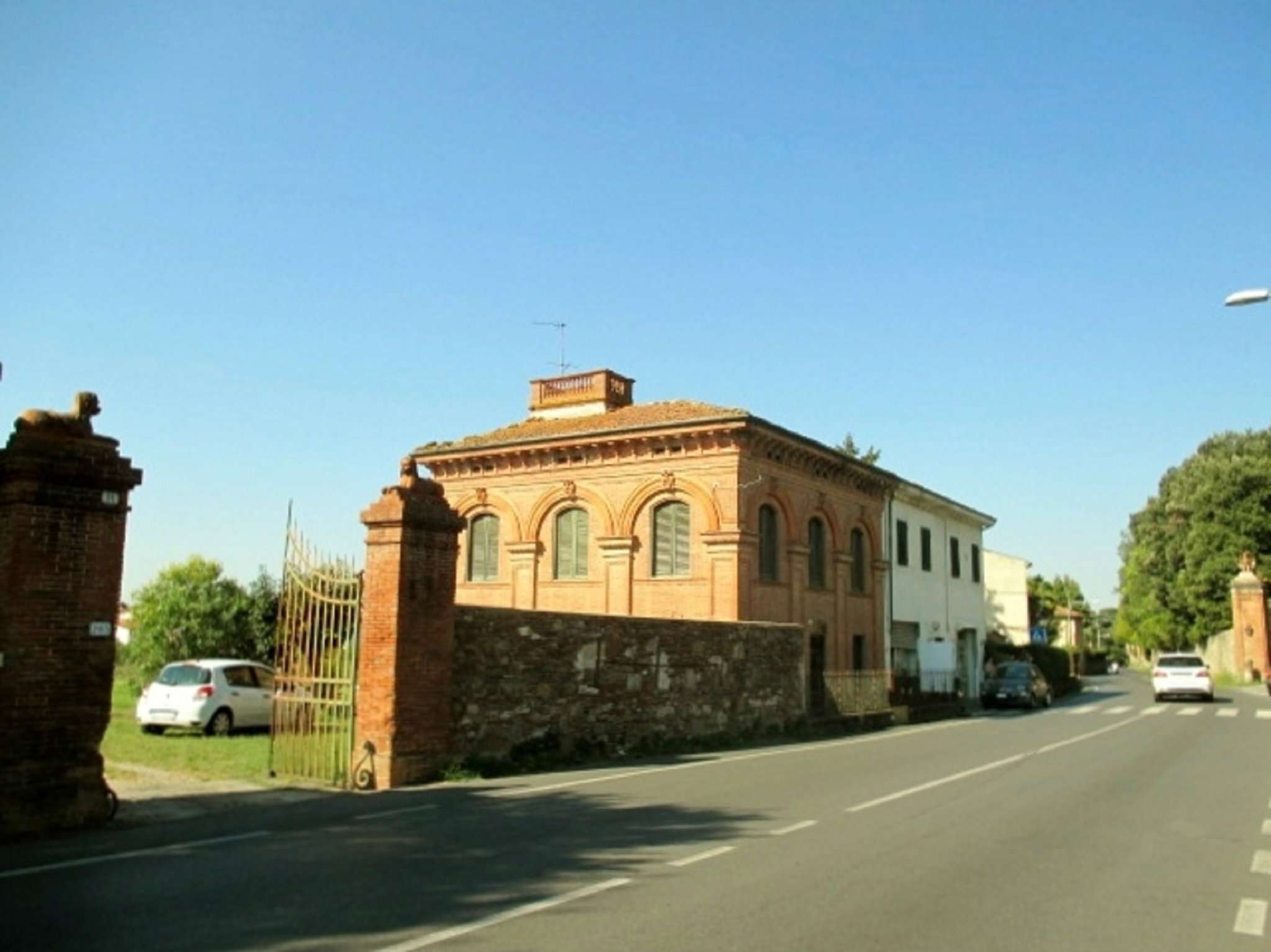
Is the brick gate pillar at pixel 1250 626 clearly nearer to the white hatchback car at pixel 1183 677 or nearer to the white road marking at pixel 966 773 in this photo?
the white hatchback car at pixel 1183 677

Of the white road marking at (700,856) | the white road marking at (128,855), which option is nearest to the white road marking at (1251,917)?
the white road marking at (700,856)

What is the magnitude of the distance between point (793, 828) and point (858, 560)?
24300mm

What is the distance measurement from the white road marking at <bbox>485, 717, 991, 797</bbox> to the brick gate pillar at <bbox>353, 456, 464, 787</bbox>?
138 centimetres

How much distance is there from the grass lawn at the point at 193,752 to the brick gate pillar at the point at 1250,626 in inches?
1905

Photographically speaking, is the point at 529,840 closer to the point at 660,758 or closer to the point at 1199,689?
the point at 660,758

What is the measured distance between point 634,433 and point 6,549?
19259 mm

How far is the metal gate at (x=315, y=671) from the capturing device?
535 inches

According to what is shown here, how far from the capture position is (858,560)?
33562mm

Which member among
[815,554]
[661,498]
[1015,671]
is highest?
[661,498]

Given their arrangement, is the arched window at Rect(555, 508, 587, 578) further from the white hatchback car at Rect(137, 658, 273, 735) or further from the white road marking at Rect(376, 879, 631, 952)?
the white road marking at Rect(376, 879, 631, 952)

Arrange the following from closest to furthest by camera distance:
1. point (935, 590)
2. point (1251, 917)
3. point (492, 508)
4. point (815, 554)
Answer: point (1251, 917)
point (815, 554)
point (492, 508)
point (935, 590)

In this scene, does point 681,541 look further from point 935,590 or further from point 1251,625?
point 1251,625

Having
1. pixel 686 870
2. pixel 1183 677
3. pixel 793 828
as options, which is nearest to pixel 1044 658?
pixel 1183 677

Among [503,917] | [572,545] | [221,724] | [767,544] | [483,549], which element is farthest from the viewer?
[483,549]
